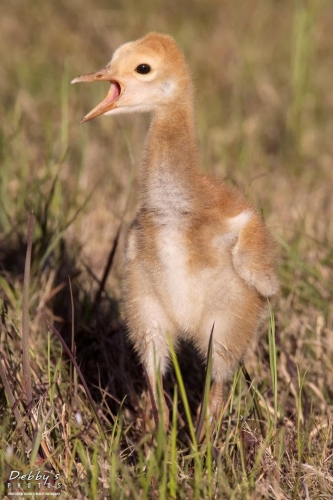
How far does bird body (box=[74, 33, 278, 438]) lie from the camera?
246 cm

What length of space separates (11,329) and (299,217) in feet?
5.10

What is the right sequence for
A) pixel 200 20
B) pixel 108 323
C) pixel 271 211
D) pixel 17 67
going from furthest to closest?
pixel 200 20 → pixel 17 67 → pixel 271 211 → pixel 108 323

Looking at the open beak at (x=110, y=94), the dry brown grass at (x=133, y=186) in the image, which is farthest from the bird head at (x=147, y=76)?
the dry brown grass at (x=133, y=186)

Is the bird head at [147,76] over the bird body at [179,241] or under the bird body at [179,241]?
over

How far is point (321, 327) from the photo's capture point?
3.26 metres

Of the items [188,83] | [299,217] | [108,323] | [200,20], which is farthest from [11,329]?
[200,20]

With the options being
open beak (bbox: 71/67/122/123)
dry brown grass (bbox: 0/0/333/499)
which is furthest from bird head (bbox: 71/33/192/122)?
dry brown grass (bbox: 0/0/333/499)

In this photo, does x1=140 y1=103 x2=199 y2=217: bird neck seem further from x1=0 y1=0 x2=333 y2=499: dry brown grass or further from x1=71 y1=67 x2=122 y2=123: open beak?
x1=0 y1=0 x2=333 y2=499: dry brown grass

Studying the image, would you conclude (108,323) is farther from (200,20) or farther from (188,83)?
(200,20)

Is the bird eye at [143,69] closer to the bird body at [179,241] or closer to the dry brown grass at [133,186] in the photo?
the bird body at [179,241]

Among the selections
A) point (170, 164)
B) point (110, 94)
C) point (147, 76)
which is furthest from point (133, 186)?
point (170, 164)

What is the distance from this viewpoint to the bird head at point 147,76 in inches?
101

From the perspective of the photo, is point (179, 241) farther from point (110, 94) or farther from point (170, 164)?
point (110, 94)

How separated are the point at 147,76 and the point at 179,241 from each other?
1.73ft
